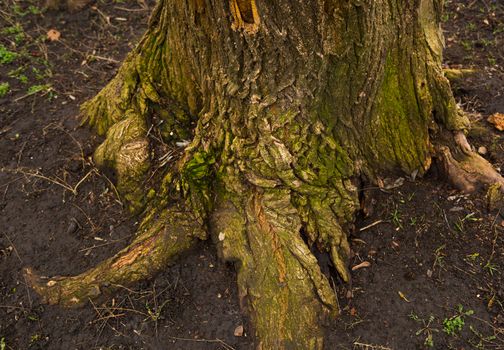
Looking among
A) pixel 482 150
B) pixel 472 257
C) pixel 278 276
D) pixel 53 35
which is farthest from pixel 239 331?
pixel 53 35

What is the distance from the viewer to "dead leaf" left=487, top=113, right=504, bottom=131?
331cm

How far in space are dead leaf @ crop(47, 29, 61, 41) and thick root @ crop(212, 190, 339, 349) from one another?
332 centimetres

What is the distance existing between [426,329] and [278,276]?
2.86 feet

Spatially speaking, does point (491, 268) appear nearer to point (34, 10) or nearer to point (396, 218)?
point (396, 218)

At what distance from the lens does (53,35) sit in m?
4.75

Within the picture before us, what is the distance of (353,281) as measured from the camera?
2699 millimetres

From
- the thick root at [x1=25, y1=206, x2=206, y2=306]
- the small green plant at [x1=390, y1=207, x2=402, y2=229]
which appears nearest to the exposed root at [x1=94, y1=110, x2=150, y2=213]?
the thick root at [x1=25, y1=206, x2=206, y2=306]

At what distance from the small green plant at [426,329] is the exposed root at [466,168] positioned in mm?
918

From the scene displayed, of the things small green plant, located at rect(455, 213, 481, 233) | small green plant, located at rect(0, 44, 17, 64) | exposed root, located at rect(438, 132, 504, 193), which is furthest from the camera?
small green plant, located at rect(0, 44, 17, 64)

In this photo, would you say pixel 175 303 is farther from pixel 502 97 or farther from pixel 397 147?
pixel 502 97

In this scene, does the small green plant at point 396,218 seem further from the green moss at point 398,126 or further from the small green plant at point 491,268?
the small green plant at point 491,268

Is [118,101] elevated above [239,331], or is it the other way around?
[118,101]

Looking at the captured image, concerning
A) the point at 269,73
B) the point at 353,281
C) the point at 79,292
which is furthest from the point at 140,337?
the point at 269,73

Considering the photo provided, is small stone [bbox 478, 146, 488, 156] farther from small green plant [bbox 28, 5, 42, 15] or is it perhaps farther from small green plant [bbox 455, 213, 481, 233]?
small green plant [bbox 28, 5, 42, 15]
